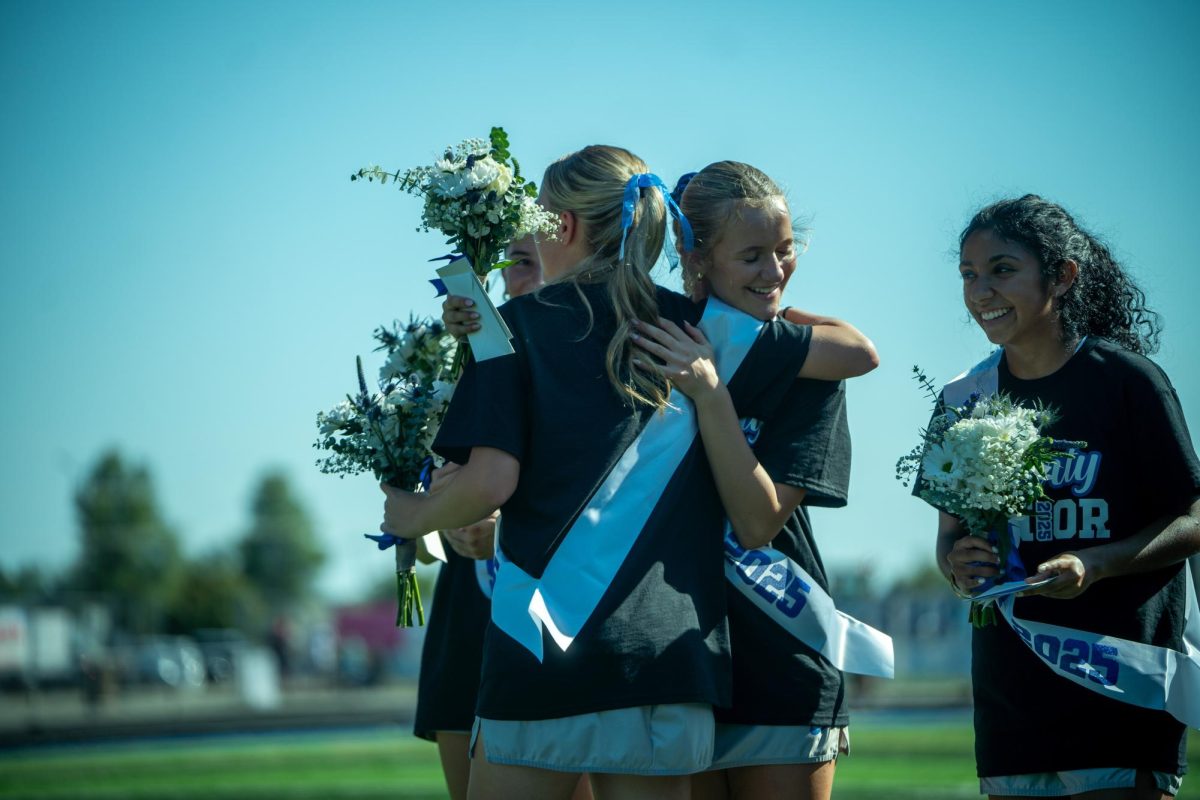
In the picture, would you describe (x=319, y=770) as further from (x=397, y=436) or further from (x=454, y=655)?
(x=397, y=436)

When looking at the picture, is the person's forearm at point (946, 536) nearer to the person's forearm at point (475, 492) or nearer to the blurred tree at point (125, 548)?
the person's forearm at point (475, 492)

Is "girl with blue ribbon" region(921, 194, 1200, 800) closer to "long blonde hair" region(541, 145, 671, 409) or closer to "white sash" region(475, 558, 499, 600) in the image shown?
"long blonde hair" region(541, 145, 671, 409)

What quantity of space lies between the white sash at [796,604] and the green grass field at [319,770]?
7.12 m

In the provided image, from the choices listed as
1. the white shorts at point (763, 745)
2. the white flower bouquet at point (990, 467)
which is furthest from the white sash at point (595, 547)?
the white flower bouquet at point (990, 467)

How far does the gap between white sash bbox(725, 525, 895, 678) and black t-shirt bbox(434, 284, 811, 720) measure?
12 centimetres

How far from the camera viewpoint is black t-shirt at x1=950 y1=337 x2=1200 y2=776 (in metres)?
3.35

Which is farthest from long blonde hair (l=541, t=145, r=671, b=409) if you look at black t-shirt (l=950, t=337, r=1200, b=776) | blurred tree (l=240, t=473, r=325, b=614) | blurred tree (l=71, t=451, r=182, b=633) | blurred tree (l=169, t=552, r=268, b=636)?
blurred tree (l=240, t=473, r=325, b=614)

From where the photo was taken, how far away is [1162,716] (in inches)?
132

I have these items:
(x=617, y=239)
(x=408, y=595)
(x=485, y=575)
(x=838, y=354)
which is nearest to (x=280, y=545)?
(x=485, y=575)

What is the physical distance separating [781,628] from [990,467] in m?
0.70

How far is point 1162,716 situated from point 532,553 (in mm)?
1767

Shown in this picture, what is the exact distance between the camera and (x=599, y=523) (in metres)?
2.96

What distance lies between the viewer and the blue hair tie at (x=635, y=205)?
10.4ft

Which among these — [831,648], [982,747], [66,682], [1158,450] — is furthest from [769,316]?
[66,682]
